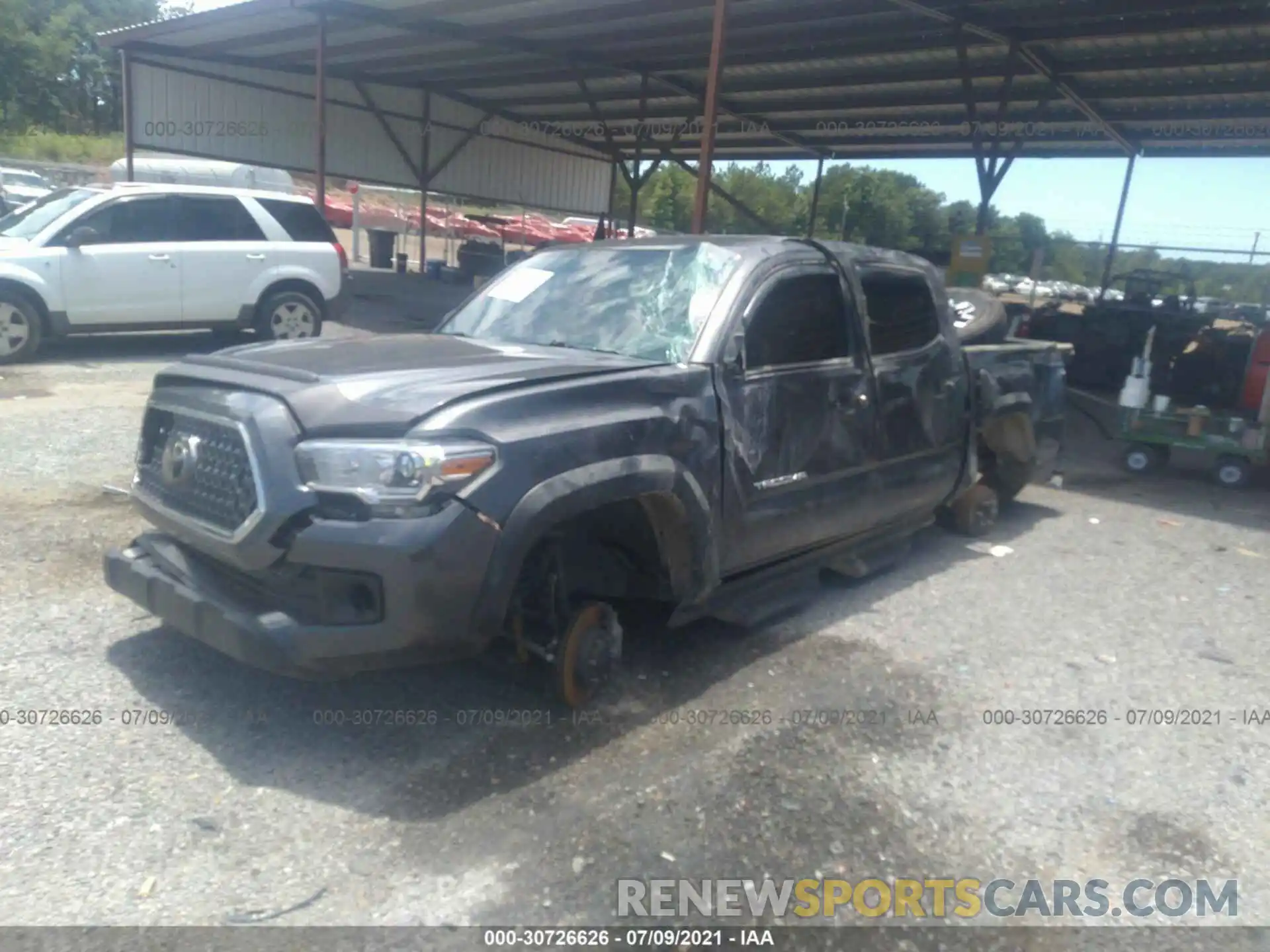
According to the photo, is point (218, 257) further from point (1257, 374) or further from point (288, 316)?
point (1257, 374)

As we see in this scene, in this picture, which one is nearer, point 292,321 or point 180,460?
point 180,460

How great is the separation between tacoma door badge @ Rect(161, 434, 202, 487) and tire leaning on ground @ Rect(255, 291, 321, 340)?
330 inches

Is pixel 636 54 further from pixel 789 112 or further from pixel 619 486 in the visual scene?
pixel 619 486

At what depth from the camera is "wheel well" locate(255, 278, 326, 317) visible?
11.9 metres

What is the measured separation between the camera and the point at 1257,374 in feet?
30.7

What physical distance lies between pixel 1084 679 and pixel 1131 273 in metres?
13.6

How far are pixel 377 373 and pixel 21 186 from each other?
27.9 meters

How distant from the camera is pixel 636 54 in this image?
15906 mm

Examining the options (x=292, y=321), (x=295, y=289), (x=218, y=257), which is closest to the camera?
(x=218, y=257)

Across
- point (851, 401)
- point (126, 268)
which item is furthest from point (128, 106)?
point (851, 401)

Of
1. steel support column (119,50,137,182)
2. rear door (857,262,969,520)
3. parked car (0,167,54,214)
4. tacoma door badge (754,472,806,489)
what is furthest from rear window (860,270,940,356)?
parked car (0,167,54,214)

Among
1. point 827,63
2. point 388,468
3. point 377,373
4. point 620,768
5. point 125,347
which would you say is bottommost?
point 125,347

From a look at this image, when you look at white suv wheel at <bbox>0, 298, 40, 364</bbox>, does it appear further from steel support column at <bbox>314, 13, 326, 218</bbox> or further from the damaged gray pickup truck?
the damaged gray pickup truck

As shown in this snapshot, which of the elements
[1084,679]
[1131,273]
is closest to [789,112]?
[1131,273]
